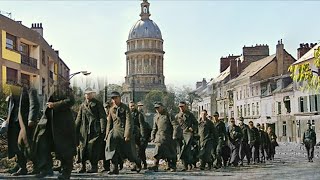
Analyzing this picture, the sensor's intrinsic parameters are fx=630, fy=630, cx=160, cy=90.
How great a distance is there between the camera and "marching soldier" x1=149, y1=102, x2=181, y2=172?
1788 centimetres

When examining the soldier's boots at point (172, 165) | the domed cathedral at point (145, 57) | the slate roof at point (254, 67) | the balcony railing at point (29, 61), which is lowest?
the soldier's boots at point (172, 165)

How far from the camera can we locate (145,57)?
169 m

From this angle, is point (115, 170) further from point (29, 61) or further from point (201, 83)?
point (201, 83)

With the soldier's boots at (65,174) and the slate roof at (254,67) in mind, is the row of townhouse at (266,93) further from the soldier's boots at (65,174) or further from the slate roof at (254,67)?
the soldier's boots at (65,174)

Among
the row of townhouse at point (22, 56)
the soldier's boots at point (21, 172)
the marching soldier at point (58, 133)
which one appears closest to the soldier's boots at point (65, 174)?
the marching soldier at point (58, 133)

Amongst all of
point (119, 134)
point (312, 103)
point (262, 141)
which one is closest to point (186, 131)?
point (119, 134)

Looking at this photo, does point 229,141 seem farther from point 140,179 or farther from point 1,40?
point 1,40

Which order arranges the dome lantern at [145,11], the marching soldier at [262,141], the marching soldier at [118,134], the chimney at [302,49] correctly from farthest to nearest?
the dome lantern at [145,11]
the chimney at [302,49]
the marching soldier at [262,141]
the marching soldier at [118,134]

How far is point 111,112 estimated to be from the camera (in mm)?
16250

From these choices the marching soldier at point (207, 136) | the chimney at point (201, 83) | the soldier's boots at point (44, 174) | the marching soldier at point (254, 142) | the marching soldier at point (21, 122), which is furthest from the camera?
the chimney at point (201, 83)

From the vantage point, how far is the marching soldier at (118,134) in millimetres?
15766

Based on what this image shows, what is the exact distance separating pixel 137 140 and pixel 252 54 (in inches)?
3281

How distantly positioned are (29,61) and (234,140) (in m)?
36.5

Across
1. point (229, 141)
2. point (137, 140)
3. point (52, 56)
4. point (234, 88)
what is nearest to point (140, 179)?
point (137, 140)
